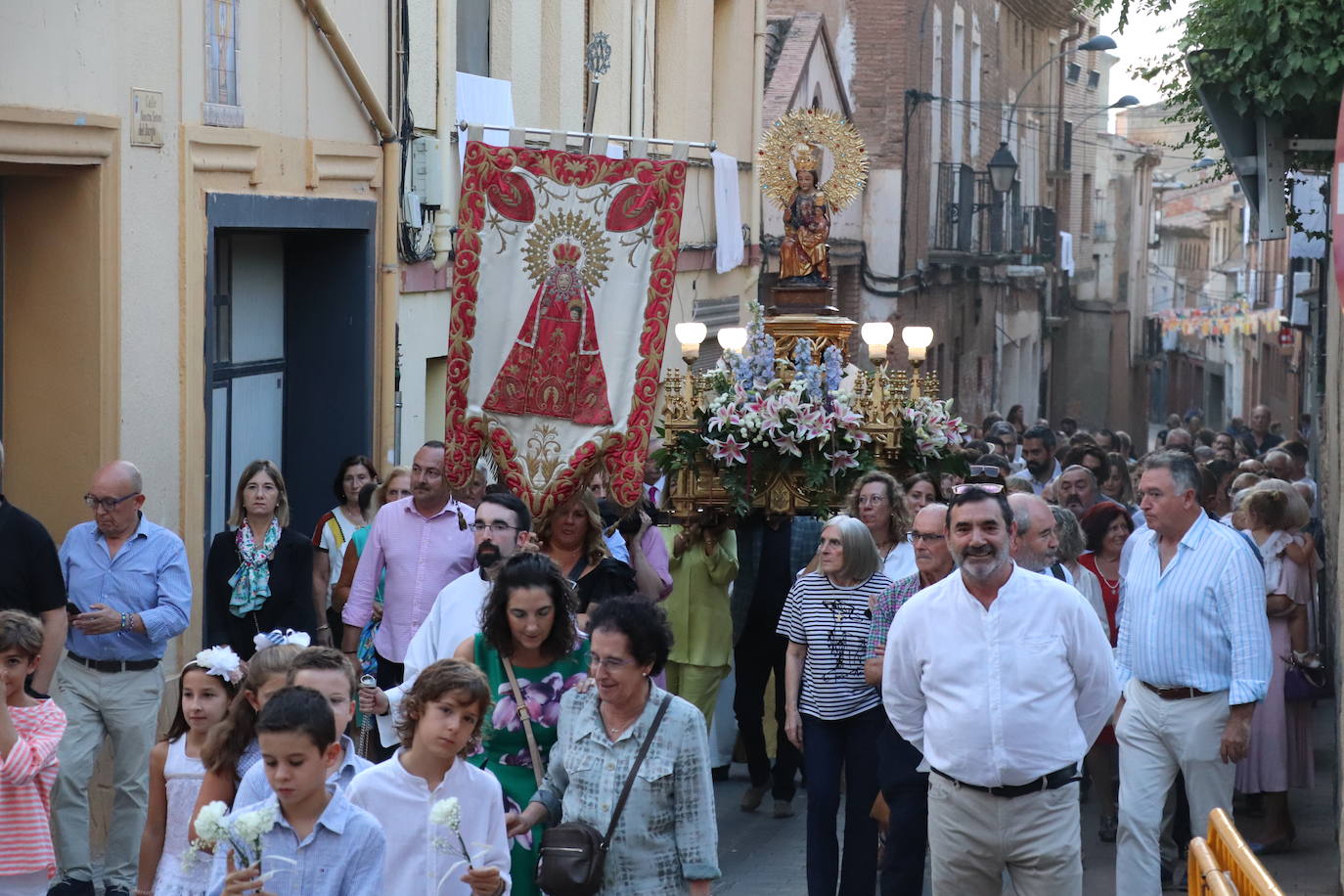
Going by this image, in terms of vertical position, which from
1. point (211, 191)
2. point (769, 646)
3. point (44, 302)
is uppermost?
point (211, 191)

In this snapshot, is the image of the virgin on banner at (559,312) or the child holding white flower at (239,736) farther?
the image of the virgin on banner at (559,312)

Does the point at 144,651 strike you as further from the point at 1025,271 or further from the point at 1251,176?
the point at 1025,271

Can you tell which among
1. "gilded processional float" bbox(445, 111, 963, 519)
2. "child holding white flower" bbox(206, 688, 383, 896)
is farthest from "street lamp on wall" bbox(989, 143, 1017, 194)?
"child holding white flower" bbox(206, 688, 383, 896)

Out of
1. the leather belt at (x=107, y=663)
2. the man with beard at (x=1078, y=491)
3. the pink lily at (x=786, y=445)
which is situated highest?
the pink lily at (x=786, y=445)

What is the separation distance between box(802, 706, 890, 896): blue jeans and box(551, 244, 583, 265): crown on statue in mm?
2228

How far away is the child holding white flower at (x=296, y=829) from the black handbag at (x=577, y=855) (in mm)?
714

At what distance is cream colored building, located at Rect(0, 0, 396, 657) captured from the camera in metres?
9.01

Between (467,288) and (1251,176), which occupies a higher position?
(1251,176)

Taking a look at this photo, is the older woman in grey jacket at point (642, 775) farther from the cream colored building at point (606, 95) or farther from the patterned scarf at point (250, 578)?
the cream colored building at point (606, 95)

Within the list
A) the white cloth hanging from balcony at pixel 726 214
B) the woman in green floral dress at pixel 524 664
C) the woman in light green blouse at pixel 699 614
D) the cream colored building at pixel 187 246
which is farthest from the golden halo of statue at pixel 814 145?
Answer: the woman in green floral dress at pixel 524 664

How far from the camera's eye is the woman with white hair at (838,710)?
25.2 feet

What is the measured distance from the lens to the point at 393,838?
5176 mm

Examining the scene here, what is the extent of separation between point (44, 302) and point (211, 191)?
4.28ft

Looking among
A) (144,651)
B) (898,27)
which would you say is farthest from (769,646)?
(898,27)
